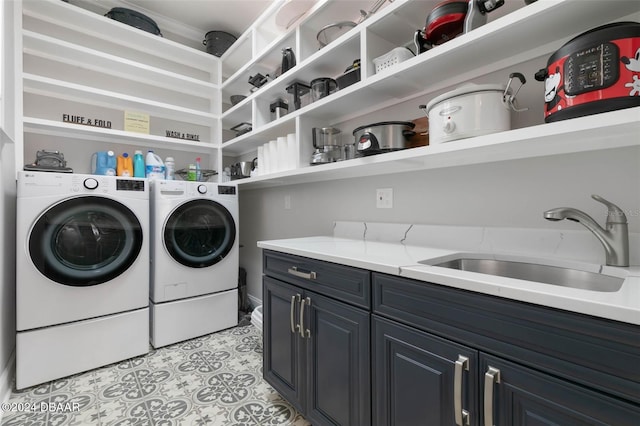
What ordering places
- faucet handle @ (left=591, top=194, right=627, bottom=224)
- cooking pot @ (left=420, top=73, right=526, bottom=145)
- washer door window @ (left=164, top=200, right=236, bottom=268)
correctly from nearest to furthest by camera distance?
faucet handle @ (left=591, top=194, right=627, bottom=224), cooking pot @ (left=420, top=73, right=526, bottom=145), washer door window @ (left=164, top=200, right=236, bottom=268)

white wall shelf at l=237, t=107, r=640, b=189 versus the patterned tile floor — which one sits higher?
white wall shelf at l=237, t=107, r=640, b=189

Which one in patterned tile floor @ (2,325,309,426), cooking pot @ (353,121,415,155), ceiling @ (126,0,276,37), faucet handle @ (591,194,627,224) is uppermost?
ceiling @ (126,0,276,37)

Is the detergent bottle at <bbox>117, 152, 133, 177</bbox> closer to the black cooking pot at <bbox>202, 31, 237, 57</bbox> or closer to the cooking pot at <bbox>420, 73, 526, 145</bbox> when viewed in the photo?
the black cooking pot at <bbox>202, 31, 237, 57</bbox>

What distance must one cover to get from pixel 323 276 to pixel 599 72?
1093 millimetres

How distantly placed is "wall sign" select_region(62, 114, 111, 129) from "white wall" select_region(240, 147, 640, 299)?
1869 millimetres

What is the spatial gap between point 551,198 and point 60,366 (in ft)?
9.24

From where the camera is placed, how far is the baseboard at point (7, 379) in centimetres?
148

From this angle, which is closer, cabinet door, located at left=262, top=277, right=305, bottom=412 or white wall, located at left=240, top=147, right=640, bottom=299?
white wall, located at left=240, top=147, right=640, bottom=299

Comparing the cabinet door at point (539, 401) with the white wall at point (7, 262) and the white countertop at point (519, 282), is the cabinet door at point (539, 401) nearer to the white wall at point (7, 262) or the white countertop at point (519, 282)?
the white countertop at point (519, 282)

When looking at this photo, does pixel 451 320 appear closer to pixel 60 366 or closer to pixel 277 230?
pixel 277 230

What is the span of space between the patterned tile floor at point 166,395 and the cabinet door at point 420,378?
69cm

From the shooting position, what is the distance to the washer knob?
175 centimetres

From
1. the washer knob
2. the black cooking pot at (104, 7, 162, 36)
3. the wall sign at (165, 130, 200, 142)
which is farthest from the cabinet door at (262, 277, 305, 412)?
the black cooking pot at (104, 7, 162, 36)

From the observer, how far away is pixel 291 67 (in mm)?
1913
